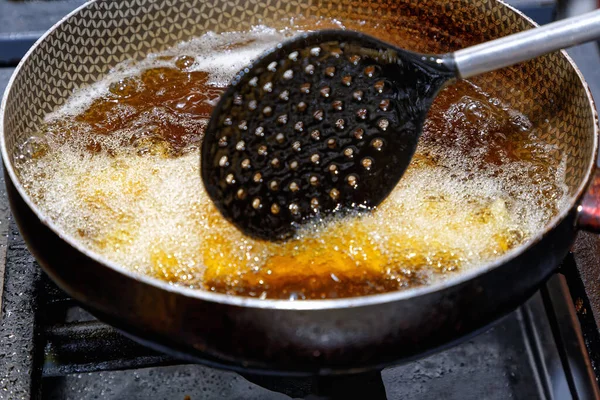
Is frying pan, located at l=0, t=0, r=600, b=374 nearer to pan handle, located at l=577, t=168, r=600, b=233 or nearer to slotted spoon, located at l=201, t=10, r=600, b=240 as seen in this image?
→ pan handle, located at l=577, t=168, r=600, b=233

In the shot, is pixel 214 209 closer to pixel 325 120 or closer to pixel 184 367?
pixel 325 120

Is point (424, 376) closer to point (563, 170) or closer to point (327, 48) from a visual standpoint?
point (563, 170)

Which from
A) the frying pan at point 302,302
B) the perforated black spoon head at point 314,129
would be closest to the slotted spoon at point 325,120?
the perforated black spoon head at point 314,129

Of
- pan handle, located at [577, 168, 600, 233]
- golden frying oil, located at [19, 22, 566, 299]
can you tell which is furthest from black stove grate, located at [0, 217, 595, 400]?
pan handle, located at [577, 168, 600, 233]

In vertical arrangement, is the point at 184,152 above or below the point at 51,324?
above

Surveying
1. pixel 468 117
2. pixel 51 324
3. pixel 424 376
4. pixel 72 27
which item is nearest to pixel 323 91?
pixel 468 117

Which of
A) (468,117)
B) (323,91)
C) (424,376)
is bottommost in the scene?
(424,376)

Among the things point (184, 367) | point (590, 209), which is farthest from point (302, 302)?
point (184, 367)
